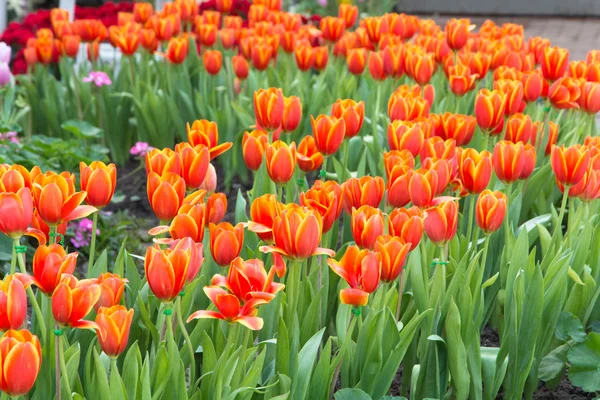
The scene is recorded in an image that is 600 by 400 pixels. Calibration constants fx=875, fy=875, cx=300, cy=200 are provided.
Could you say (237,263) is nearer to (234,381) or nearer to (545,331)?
(234,381)

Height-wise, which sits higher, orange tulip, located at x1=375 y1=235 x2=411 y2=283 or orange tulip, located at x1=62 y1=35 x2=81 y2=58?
orange tulip, located at x1=375 y1=235 x2=411 y2=283

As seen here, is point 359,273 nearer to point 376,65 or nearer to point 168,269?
point 168,269

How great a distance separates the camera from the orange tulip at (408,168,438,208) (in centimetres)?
186

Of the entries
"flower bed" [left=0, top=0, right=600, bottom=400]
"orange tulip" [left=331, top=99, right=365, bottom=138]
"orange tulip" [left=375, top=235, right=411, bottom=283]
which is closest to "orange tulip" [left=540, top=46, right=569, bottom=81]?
"flower bed" [left=0, top=0, right=600, bottom=400]

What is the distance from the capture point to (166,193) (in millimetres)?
1735

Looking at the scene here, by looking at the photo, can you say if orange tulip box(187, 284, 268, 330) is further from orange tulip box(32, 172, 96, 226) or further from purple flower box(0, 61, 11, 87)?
purple flower box(0, 61, 11, 87)

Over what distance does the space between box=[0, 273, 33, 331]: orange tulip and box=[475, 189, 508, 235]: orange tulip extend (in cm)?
100

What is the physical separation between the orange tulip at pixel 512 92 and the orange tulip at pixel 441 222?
95 cm

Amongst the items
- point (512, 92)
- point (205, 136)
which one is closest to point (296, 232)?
point (205, 136)

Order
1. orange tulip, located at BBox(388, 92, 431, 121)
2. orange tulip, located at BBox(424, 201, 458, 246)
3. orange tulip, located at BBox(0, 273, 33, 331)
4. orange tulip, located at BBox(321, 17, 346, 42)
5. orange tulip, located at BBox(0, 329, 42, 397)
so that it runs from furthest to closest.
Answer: orange tulip, located at BBox(321, 17, 346, 42), orange tulip, located at BBox(388, 92, 431, 121), orange tulip, located at BBox(424, 201, 458, 246), orange tulip, located at BBox(0, 273, 33, 331), orange tulip, located at BBox(0, 329, 42, 397)

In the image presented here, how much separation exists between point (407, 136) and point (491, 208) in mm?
428

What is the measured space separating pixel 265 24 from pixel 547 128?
63.7 inches

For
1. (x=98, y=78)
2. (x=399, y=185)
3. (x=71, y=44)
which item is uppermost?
(x=399, y=185)

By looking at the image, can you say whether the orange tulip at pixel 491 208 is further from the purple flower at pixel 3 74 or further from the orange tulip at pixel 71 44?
the orange tulip at pixel 71 44
